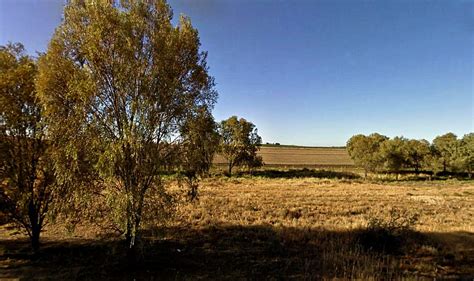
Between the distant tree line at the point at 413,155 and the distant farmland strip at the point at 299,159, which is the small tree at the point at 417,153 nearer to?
the distant tree line at the point at 413,155

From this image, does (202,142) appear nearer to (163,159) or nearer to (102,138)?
(163,159)

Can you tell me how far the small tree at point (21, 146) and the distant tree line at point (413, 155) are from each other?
213 feet

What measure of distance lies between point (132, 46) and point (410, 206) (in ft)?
79.3

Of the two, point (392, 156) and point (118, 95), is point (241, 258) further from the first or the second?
point (392, 156)

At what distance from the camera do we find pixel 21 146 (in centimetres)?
1122

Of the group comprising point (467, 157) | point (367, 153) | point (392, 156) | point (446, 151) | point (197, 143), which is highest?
point (446, 151)

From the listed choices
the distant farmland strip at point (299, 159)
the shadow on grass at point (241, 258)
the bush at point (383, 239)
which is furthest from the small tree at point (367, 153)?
the bush at point (383, 239)

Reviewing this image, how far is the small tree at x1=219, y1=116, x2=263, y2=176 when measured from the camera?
6294 centimetres

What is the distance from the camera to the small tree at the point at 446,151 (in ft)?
217

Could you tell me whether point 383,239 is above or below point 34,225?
below

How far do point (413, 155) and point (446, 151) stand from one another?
286 inches

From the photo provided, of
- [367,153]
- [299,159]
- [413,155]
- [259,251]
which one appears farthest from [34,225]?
Answer: [299,159]

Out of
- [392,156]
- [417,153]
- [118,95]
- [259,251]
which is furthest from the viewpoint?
[417,153]

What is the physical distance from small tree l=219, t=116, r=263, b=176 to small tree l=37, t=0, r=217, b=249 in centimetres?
5183
